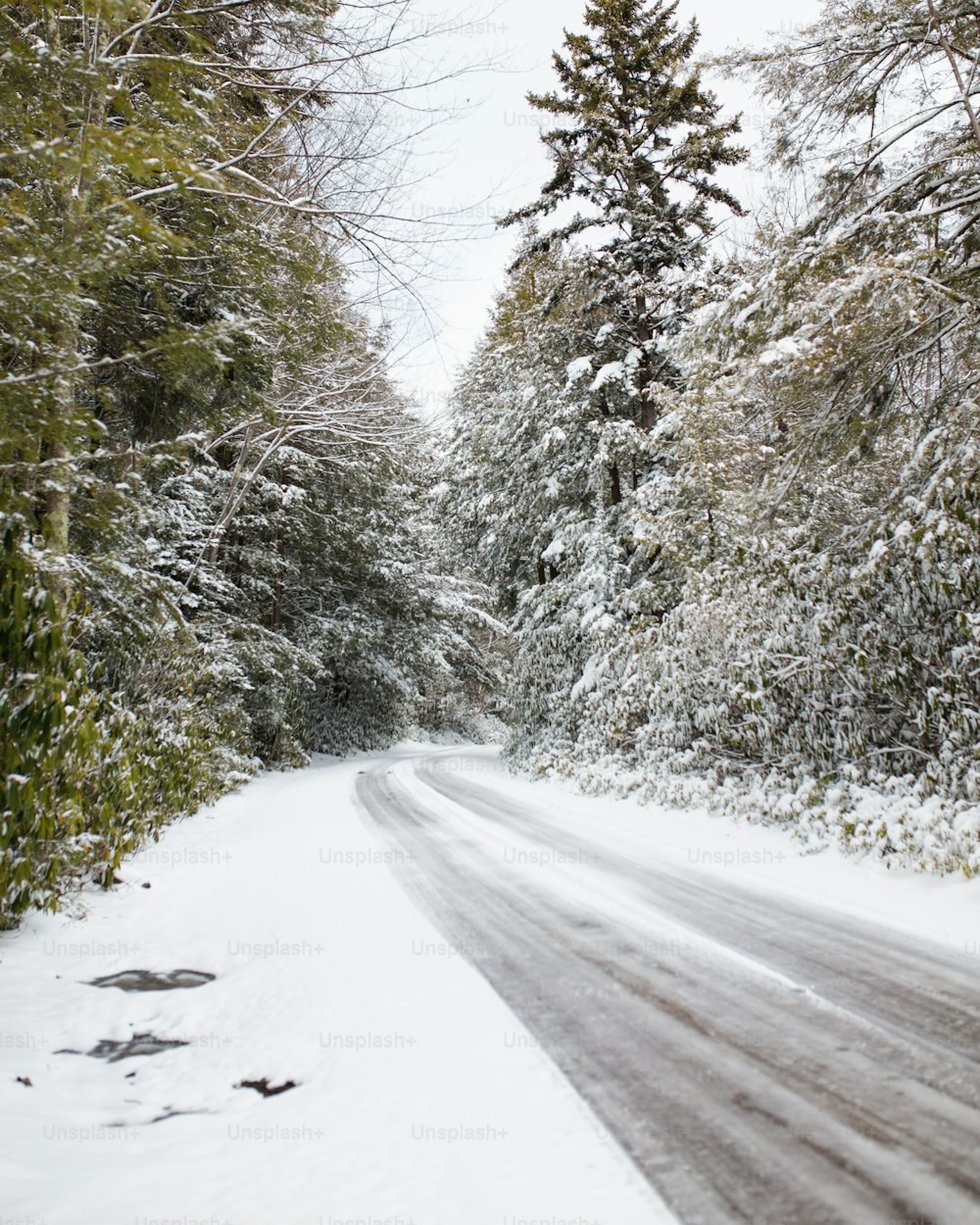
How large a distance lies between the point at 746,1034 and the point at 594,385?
11579mm

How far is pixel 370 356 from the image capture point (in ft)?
33.3

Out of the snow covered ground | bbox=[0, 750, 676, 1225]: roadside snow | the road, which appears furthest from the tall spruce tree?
bbox=[0, 750, 676, 1225]: roadside snow

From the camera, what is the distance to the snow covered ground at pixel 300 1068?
186 cm

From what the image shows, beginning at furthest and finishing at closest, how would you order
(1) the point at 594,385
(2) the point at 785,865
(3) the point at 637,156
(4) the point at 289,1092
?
(3) the point at 637,156
(1) the point at 594,385
(2) the point at 785,865
(4) the point at 289,1092

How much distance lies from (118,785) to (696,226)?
14.2 m

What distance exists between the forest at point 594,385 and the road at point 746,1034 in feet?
6.29

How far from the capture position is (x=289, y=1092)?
8.02 ft

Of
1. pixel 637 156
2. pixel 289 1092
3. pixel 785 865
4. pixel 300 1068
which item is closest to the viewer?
pixel 289 1092

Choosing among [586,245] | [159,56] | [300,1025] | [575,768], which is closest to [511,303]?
[586,245]

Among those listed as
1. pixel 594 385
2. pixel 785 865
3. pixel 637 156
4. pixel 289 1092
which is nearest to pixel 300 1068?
pixel 289 1092

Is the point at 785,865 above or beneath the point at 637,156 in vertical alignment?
beneath

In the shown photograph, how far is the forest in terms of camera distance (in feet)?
14.5

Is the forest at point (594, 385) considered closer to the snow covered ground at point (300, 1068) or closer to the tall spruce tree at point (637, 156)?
the tall spruce tree at point (637, 156)

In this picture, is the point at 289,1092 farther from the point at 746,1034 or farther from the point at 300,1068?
the point at 746,1034
